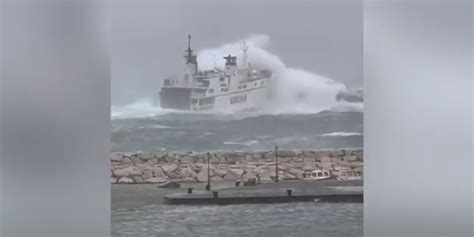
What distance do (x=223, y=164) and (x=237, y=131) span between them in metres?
0.20

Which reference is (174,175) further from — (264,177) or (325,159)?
(325,159)

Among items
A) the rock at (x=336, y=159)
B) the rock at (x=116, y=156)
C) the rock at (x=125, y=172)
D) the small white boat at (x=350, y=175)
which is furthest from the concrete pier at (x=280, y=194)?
the rock at (x=116, y=156)

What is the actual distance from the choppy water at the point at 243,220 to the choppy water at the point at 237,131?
34cm

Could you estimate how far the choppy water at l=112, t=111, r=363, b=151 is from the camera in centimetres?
361

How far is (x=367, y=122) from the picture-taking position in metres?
3.65

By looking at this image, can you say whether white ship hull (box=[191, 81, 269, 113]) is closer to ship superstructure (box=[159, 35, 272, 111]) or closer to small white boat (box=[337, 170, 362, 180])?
ship superstructure (box=[159, 35, 272, 111])

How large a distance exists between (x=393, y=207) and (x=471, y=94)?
752 millimetres

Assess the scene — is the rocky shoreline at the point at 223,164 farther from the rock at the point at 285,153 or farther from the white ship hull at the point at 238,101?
the white ship hull at the point at 238,101

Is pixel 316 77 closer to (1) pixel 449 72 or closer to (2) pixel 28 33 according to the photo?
(1) pixel 449 72

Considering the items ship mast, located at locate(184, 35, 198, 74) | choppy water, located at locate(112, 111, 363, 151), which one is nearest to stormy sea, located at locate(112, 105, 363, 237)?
choppy water, located at locate(112, 111, 363, 151)

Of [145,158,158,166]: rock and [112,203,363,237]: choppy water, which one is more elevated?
[145,158,158,166]: rock

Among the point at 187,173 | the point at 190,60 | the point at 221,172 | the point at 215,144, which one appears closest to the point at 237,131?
the point at 215,144

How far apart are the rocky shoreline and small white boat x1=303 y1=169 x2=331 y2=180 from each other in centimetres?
3

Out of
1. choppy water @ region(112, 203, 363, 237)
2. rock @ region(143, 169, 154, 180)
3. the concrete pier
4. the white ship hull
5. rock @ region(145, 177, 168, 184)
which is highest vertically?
the white ship hull
